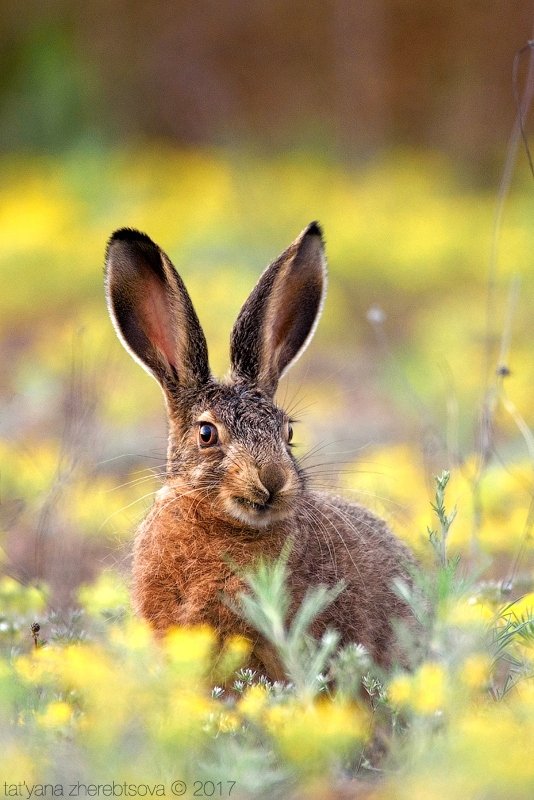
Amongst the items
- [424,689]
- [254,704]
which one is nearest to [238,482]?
[254,704]

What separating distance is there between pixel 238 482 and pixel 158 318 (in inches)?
38.3

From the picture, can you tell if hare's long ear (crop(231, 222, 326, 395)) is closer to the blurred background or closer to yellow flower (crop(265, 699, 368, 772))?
the blurred background

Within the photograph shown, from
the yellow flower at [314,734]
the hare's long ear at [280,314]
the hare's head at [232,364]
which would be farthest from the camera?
the hare's long ear at [280,314]

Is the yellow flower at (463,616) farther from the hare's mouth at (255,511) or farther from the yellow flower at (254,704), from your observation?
the hare's mouth at (255,511)

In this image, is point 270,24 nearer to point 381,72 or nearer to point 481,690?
point 381,72

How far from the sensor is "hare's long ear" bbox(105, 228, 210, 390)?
498 cm

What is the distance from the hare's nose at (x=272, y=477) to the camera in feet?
14.5

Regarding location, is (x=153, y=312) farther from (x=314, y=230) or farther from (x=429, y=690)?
(x=429, y=690)

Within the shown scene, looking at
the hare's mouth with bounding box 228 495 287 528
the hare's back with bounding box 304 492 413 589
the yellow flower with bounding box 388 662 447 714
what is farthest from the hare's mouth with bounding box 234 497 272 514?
the yellow flower with bounding box 388 662 447 714

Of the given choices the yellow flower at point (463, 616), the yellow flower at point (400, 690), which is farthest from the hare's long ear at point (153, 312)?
the yellow flower at point (400, 690)

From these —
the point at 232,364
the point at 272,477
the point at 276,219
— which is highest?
the point at 276,219

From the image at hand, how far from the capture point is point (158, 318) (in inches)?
202

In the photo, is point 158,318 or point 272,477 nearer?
point 272,477

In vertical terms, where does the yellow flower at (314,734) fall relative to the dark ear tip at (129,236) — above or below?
below
